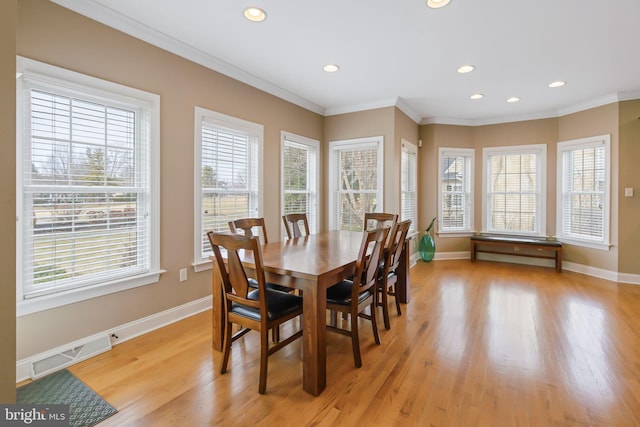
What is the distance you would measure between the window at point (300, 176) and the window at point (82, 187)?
1910 mm

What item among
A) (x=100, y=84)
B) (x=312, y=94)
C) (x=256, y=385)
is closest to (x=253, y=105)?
(x=312, y=94)

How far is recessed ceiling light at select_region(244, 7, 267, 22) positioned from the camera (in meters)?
2.42

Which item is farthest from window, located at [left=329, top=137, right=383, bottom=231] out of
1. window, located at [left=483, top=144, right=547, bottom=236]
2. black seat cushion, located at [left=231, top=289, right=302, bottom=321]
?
black seat cushion, located at [left=231, top=289, right=302, bottom=321]

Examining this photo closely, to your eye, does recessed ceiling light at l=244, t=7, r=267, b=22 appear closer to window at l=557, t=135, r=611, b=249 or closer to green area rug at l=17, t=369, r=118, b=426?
green area rug at l=17, t=369, r=118, b=426

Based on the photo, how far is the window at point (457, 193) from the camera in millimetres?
5949

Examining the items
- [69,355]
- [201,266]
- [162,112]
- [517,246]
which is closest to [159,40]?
[162,112]

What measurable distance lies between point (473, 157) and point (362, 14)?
4.42 m

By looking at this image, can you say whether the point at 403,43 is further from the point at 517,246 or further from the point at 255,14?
the point at 517,246

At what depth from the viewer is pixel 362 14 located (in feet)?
8.13

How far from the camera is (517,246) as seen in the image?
211 inches

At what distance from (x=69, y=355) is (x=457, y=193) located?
6045mm

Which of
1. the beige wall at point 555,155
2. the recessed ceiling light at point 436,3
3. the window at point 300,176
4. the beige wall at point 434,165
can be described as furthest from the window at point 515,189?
the recessed ceiling light at point 436,3

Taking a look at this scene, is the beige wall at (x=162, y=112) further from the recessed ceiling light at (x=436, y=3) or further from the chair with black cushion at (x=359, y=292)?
the recessed ceiling light at (x=436, y=3)

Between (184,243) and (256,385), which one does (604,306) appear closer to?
(256,385)
